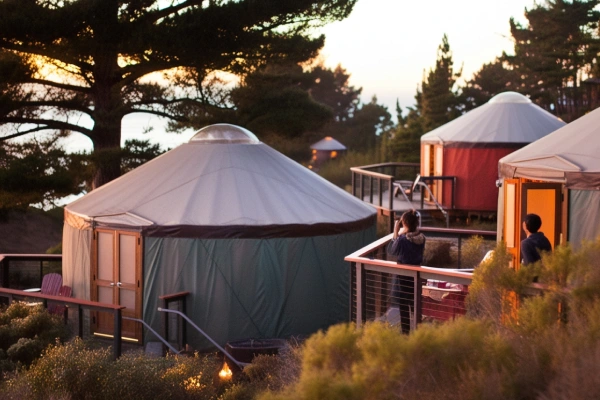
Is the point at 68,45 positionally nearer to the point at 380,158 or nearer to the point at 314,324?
the point at 314,324

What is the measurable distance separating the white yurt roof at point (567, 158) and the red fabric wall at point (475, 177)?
8.58 meters

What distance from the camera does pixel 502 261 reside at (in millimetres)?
5012

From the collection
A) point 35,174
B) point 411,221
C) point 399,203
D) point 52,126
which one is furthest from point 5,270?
point 399,203

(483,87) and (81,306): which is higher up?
(483,87)

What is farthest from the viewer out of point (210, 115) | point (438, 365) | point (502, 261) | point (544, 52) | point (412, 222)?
point (544, 52)

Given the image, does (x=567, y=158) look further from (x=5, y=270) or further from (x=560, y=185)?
(x=5, y=270)

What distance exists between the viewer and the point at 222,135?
1145cm

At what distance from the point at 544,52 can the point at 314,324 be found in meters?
18.3

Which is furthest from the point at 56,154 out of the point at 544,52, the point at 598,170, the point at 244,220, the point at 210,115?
the point at 544,52

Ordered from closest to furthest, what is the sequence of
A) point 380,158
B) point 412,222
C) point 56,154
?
1. point 412,222
2. point 56,154
3. point 380,158

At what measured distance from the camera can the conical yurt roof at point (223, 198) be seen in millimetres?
10070

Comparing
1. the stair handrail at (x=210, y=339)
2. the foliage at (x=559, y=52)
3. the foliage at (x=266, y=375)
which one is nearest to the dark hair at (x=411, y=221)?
the foliage at (x=266, y=375)

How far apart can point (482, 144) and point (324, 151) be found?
21946mm

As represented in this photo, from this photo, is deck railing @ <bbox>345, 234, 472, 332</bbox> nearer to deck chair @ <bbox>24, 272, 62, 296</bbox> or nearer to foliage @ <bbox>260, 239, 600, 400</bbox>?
foliage @ <bbox>260, 239, 600, 400</bbox>
